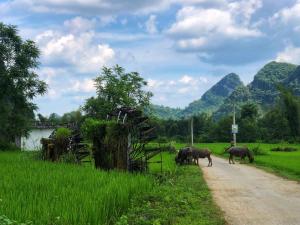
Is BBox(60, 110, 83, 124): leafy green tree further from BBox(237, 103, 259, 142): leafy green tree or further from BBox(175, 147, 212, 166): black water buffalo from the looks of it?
BBox(237, 103, 259, 142): leafy green tree

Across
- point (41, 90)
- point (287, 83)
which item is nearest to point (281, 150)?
point (41, 90)

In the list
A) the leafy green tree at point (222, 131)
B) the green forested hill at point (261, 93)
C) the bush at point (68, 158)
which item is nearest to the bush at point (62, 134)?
the bush at point (68, 158)

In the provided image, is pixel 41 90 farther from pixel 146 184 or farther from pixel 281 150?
pixel 146 184

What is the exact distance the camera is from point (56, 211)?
8.77 metres

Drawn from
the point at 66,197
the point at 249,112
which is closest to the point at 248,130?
the point at 249,112

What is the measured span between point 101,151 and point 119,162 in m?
0.92

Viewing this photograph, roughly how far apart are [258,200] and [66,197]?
6.32 meters

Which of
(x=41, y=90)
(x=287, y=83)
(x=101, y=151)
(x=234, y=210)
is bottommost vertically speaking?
(x=234, y=210)

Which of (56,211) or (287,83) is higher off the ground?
(287,83)

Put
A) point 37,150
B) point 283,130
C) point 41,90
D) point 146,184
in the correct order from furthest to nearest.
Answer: point 283,130
point 41,90
point 37,150
point 146,184

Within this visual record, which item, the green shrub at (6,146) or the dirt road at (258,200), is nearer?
the dirt road at (258,200)

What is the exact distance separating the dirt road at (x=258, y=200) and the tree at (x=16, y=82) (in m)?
29.4

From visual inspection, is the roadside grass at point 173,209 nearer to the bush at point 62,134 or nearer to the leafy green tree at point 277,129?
the bush at point 62,134

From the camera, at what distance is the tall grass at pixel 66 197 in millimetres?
8570
